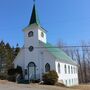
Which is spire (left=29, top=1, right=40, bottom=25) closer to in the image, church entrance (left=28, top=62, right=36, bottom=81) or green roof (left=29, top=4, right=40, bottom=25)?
green roof (left=29, top=4, right=40, bottom=25)

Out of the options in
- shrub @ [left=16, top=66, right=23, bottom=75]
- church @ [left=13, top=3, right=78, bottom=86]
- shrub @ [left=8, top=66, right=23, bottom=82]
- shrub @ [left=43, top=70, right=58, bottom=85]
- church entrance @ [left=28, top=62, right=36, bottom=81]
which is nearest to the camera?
shrub @ [left=43, top=70, right=58, bottom=85]

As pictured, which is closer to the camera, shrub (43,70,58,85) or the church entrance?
shrub (43,70,58,85)

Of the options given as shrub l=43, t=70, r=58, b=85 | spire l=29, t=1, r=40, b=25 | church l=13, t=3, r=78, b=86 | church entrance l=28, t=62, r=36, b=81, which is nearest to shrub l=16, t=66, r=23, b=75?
church l=13, t=3, r=78, b=86

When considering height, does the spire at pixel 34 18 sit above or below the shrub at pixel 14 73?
above

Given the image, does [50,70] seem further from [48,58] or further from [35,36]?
[35,36]

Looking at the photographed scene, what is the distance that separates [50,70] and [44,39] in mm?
7394

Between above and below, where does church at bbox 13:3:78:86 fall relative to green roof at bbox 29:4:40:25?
below

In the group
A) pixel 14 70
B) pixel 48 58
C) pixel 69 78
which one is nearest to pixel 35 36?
pixel 48 58

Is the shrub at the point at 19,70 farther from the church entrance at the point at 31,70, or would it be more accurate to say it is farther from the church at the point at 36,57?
the church entrance at the point at 31,70

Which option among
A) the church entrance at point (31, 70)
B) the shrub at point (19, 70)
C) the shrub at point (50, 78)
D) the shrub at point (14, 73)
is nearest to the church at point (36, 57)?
the church entrance at point (31, 70)

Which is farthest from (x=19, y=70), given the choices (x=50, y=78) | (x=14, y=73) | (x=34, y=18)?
(x=34, y=18)

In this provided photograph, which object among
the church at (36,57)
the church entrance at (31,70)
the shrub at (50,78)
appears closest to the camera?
the shrub at (50,78)

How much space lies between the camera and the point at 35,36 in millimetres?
40031

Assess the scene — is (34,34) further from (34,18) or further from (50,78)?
(50,78)
